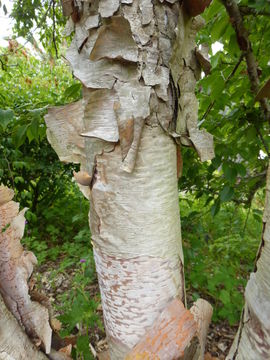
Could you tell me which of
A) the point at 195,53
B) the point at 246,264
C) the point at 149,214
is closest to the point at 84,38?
the point at 195,53

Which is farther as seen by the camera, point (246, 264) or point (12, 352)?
point (246, 264)

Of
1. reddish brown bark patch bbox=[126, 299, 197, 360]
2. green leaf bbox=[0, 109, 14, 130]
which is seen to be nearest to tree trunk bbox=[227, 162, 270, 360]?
reddish brown bark patch bbox=[126, 299, 197, 360]

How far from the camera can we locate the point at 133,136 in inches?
21.2

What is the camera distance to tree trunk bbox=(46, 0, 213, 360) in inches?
21.2

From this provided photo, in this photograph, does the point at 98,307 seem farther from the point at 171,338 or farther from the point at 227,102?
the point at 227,102

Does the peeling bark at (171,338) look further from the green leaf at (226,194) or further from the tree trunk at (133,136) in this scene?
the green leaf at (226,194)

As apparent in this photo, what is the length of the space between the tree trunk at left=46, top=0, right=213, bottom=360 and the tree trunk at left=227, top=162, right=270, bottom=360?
185mm

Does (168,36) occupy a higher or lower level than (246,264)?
higher

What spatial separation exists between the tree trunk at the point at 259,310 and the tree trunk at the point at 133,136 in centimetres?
18

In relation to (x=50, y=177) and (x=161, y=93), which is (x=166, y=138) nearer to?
(x=161, y=93)

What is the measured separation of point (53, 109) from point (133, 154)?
0.85ft

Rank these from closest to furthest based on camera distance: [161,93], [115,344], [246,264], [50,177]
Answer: [161,93], [115,344], [246,264], [50,177]

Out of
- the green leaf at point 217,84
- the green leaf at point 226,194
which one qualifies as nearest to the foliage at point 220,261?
the green leaf at point 226,194

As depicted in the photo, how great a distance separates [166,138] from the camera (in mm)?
578
